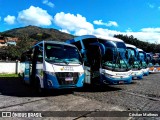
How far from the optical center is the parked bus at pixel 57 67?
32.2ft

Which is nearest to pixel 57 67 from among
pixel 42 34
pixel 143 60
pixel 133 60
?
pixel 133 60

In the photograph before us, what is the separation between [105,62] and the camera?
39.8ft

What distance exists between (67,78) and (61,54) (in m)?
1.28

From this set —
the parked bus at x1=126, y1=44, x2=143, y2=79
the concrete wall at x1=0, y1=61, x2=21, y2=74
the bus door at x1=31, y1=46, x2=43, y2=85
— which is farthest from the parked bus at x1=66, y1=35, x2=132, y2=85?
the concrete wall at x1=0, y1=61, x2=21, y2=74

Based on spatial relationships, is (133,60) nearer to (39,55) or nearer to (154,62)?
(39,55)

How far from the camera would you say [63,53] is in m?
10.8

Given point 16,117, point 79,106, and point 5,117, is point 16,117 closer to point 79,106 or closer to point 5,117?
point 5,117

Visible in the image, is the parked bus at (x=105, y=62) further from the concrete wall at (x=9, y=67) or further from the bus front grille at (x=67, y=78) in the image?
the concrete wall at (x=9, y=67)

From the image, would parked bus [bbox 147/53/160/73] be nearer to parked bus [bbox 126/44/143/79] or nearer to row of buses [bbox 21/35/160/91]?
parked bus [bbox 126/44/143/79]

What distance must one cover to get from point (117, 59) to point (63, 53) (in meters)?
3.38

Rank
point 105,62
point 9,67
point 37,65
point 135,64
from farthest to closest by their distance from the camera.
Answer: point 9,67
point 135,64
point 105,62
point 37,65

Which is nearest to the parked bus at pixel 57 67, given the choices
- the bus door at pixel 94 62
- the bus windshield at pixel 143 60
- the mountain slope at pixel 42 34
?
the bus door at pixel 94 62

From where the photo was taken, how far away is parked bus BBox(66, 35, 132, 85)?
39.1ft

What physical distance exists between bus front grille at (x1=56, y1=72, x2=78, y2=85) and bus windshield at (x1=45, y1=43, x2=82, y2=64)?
0.60 m
